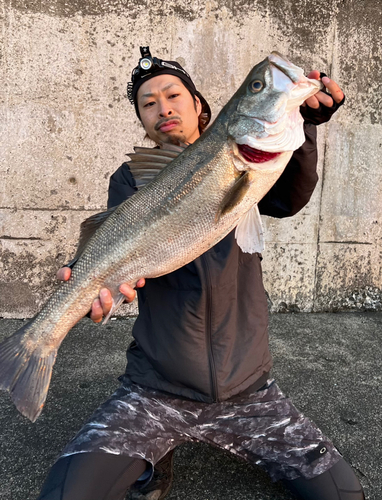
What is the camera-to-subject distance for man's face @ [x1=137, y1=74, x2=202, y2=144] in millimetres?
2406

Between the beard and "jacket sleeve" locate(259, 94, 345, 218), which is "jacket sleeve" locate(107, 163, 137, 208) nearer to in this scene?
the beard

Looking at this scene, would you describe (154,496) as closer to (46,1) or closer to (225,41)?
(225,41)

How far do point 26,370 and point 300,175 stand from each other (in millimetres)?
1661

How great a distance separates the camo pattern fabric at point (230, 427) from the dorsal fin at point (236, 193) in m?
1.04

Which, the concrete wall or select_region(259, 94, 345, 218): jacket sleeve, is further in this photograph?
the concrete wall

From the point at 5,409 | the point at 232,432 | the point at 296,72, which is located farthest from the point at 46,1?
the point at 232,432

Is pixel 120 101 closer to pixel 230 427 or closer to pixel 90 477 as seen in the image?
pixel 230 427

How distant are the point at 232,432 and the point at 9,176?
140 inches

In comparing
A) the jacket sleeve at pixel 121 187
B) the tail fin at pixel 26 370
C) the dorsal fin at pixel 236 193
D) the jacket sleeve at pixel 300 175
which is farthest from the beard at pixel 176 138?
the tail fin at pixel 26 370

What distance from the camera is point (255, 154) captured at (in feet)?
5.90

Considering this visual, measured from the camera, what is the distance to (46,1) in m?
4.20

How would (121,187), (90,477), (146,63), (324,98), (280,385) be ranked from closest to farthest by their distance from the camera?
(90,477), (324,98), (121,187), (146,63), (280,385)

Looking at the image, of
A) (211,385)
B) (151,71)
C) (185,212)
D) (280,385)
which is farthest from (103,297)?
(280,385)

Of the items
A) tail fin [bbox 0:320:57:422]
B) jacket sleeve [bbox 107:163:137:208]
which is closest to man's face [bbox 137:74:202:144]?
jacket sleeve [bbox 107:163:137:208]
